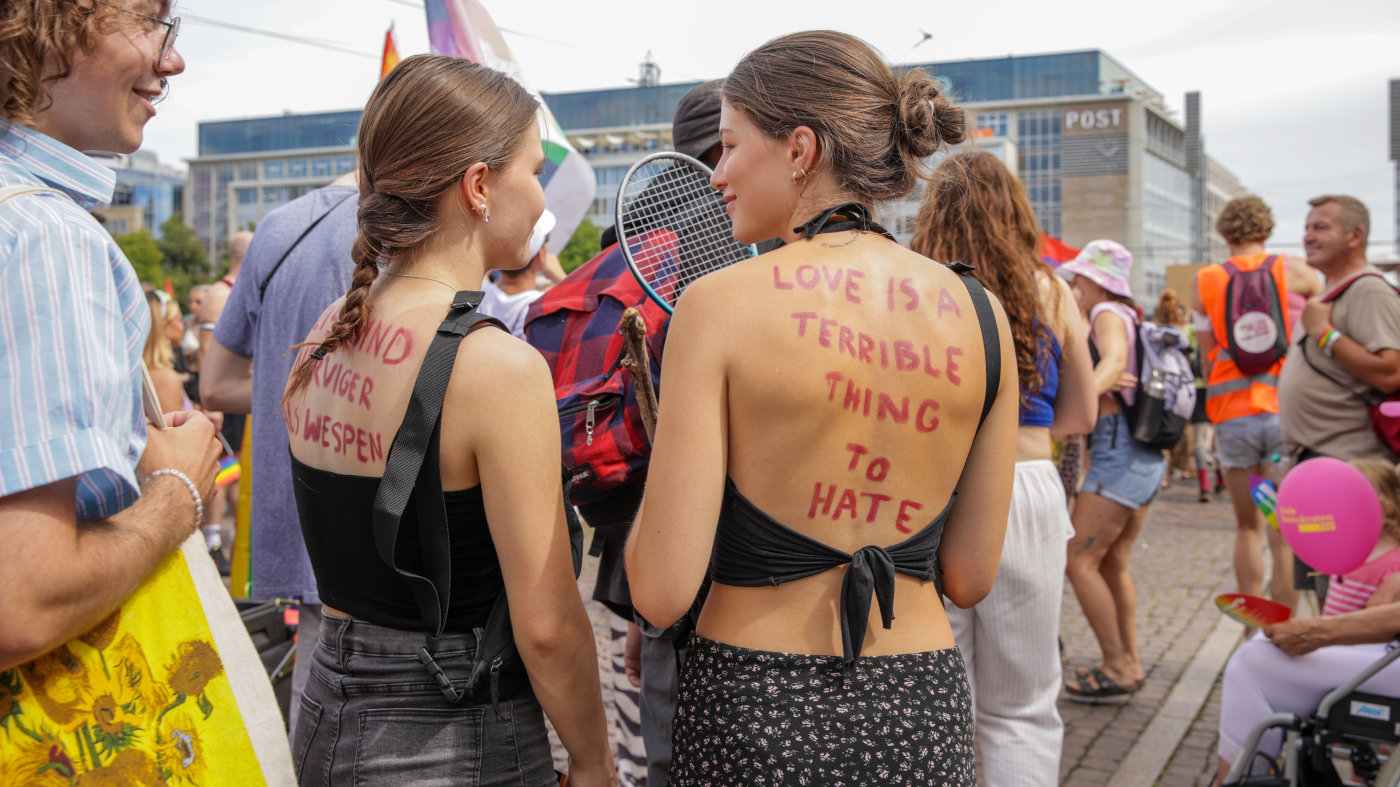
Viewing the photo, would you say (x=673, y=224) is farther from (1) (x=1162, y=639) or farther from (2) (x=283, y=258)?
(1) (x=1162, y=639)

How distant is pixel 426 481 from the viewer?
161cm

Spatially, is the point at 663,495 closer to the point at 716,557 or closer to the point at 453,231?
the point at 716,557

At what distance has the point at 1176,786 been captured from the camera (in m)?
4.06

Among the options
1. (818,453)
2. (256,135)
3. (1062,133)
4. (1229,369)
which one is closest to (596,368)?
(818,453)

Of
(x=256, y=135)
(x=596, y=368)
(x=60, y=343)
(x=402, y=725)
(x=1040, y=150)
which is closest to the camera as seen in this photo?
(x=60, y=343)

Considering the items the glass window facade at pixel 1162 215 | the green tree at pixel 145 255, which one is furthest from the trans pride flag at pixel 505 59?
the glass window facade at pixel 1162 215

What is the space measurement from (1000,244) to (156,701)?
259cm

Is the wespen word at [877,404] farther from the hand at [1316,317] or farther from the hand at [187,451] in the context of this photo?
the hand at [1316,317]

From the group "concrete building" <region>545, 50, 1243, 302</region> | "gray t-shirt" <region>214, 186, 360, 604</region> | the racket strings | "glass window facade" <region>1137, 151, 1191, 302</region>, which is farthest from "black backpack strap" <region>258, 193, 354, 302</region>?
"glass window facade" <region>1137, 151, 1191, 302</region>

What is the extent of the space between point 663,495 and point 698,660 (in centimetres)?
32

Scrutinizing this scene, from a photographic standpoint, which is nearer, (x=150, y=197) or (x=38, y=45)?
(x=38, y=45)

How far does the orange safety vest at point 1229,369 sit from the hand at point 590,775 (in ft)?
18.0

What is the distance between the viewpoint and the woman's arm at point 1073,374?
3.27 m

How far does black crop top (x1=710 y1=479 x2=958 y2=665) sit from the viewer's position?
162 centimetres
